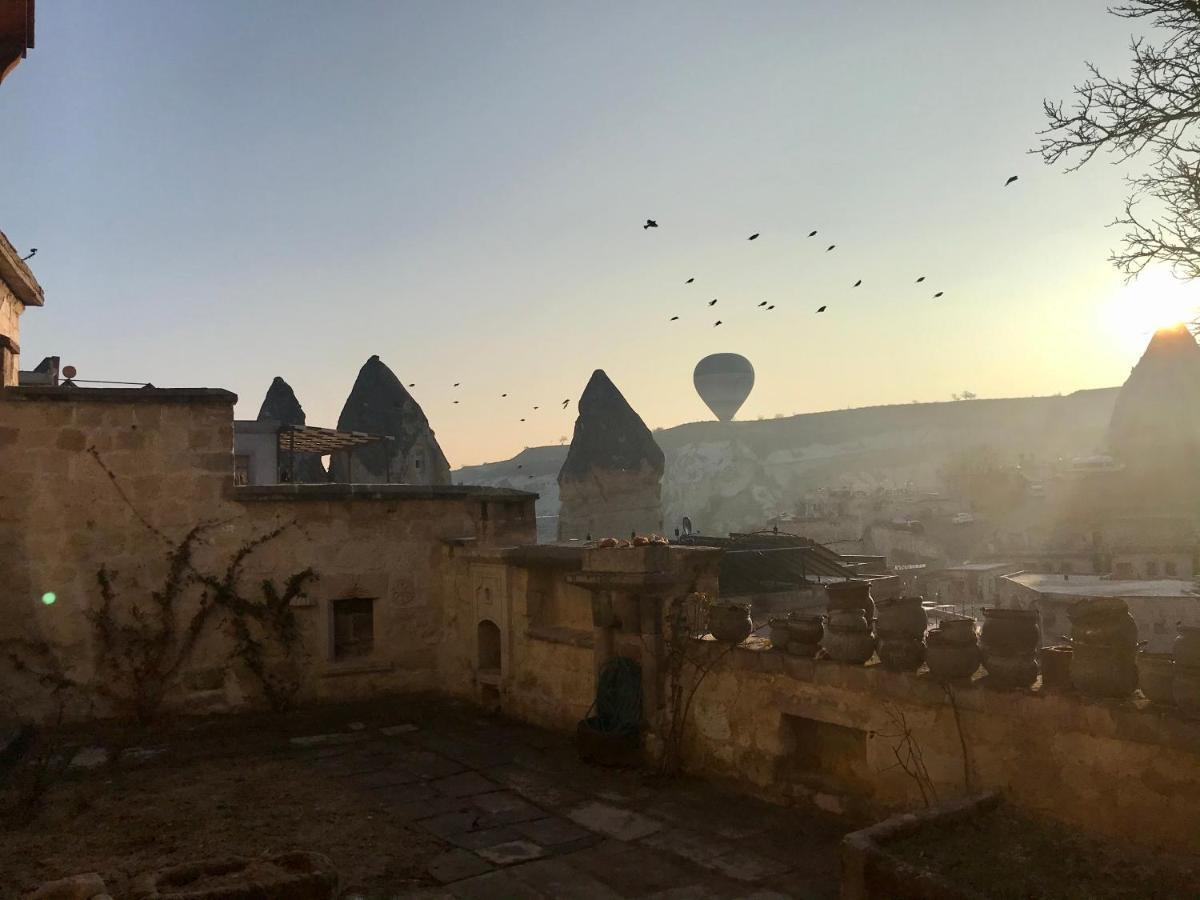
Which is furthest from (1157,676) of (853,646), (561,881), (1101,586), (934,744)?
(1101,586)

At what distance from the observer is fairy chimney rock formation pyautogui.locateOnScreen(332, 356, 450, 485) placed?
4425 cm

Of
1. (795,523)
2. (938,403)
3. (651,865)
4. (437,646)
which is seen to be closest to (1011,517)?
(795,523)

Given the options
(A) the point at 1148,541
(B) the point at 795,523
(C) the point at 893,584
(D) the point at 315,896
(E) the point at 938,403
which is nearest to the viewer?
(D) the point at 315,896

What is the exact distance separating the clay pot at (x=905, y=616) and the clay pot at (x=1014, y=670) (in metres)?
0.57

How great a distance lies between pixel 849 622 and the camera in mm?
5941

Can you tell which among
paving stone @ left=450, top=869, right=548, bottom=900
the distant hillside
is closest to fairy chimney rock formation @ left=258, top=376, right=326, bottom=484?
paving stone @ left=450, top=869, right=548, bottom=900

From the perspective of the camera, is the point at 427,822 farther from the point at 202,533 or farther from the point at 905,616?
the point at 202,533

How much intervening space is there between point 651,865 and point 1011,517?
198 ft

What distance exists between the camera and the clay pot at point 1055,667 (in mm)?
4836

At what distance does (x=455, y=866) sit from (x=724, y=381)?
102561mm

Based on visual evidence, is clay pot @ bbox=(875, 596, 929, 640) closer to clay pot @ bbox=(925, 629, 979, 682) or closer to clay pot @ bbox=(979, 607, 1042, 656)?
clay pot @ bbox=(925, 629, 979, 682)

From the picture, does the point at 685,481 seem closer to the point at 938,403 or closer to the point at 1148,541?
the point at 938,403

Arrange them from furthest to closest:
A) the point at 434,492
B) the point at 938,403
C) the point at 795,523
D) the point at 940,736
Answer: the point at 938,403, the point at 795,523, the point at 434,492, the point at 940,736

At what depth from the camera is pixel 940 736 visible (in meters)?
5.31
